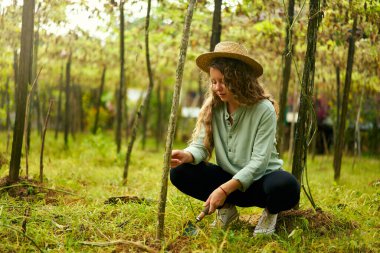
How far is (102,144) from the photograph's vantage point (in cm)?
799

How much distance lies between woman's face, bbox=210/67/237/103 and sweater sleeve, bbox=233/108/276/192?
0.29 m

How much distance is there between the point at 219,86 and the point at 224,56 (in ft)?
0.74

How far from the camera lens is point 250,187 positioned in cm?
305

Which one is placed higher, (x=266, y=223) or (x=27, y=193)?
(x=266, y=223)

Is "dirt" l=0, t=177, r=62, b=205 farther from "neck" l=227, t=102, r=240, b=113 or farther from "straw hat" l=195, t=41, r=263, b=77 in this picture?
"straw hat" l=195, t=41, r=263, b=77

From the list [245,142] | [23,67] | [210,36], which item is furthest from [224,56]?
[210,36]

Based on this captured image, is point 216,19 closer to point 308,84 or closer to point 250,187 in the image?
point 308,84

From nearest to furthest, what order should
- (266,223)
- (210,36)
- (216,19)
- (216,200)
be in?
(216,200), (266,223), (216,19), (210,36)

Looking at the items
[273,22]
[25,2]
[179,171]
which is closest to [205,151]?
[179,171]

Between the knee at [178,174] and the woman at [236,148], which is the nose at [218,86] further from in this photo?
the knee at [178,174]

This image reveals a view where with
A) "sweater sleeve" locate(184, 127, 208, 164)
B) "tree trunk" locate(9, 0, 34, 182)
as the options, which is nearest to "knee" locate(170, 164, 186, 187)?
"sweater sleeve" locate(184, 127, 208, 164)

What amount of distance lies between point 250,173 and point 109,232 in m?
1.06

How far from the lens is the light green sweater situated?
2861 mm

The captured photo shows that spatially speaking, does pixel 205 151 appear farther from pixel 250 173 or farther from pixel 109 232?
pixel 109 232
